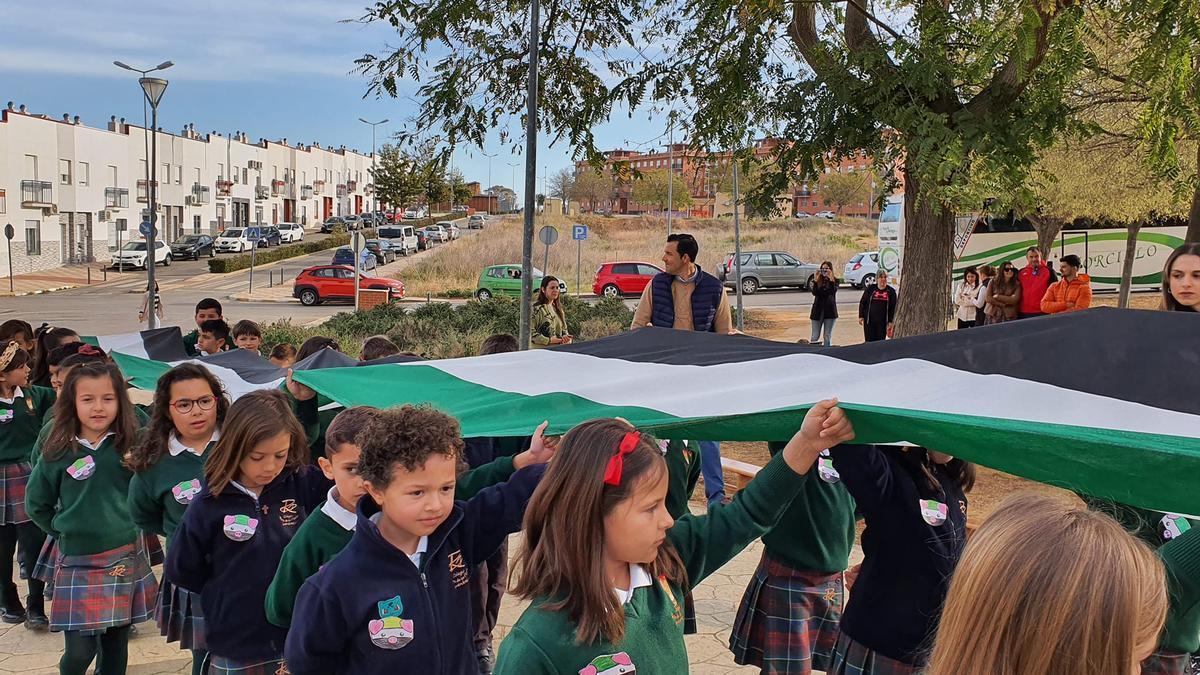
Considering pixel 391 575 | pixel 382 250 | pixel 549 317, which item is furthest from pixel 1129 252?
pixel 382 250

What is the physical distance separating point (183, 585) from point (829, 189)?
224ft

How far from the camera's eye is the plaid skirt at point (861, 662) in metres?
3.00

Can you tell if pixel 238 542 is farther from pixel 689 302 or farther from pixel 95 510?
pixel 689 302

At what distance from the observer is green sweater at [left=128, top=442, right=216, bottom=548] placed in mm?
3885

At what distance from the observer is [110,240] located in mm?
50906

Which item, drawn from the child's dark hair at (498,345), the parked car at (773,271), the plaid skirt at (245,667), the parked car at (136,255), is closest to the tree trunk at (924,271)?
the child's dark hair at (498,345)

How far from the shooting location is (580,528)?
85.3 inches

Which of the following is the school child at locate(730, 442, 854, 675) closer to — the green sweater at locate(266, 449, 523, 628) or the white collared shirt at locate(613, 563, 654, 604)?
the white collared shirt at locate(613, 563, 654, 604)

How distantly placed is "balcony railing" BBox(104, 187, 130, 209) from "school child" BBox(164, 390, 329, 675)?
52720mm

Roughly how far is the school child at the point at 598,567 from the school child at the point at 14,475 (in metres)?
4.23

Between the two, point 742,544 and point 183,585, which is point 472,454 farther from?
point 742,544

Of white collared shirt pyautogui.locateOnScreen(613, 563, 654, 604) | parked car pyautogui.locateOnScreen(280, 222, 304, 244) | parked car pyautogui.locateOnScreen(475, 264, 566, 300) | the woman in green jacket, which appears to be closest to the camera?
white collared shirt pyautogui.locateOnScreen(613, 563, 654, 604)

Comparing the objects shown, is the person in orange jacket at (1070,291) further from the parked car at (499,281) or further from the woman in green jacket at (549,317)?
the parked car at (499,281)

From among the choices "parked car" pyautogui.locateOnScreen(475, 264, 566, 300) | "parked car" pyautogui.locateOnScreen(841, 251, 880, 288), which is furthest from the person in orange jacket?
"parked car" pyautogui.locateOnScreen(841, 251, 880, 288)
